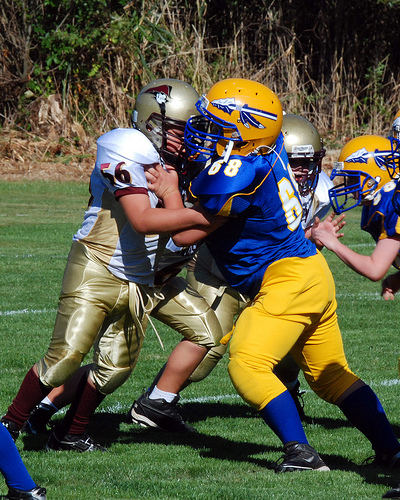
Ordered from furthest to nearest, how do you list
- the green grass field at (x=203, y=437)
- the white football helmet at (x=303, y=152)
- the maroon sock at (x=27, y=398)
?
1. the white football helmet at (x=303, y=152)
2. the maroon sock at (x=27, y=398)
3. the green grass field at (x=203, y=437)

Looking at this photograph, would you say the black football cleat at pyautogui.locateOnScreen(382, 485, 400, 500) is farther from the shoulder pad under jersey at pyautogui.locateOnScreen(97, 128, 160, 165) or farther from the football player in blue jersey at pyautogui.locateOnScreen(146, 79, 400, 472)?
the shoulder pad under jersey at pyautogui.locateOnScreen(97, 128, 160, 165)

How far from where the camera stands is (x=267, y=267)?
12.3 ft

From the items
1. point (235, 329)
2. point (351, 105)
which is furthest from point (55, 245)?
point (351, 105)

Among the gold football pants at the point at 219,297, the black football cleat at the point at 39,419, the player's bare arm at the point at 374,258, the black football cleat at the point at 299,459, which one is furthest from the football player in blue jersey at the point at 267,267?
the black football cleat at the point at 39,419

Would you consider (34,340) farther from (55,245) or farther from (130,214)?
(55,245)

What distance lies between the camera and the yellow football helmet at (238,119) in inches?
145

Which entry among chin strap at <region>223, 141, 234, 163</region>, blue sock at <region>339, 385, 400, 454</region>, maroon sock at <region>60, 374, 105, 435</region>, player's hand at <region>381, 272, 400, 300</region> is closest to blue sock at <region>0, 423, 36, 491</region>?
maroon sock at <region>60, 374, 105, 435</region>

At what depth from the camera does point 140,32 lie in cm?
1731

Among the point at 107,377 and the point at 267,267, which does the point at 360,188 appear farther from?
the point at 107,377

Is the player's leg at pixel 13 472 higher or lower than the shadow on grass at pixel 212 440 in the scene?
higher

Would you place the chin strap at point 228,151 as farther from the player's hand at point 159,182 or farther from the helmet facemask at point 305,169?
the helmet facemask at point 305,169

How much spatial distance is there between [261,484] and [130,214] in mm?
1316

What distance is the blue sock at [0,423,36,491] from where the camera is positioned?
299cm

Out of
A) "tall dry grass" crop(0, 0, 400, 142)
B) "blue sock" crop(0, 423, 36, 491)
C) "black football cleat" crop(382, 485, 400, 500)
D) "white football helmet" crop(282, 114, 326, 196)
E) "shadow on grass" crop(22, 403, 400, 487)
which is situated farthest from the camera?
"tall dry grass" crop(0, 0, 400, 142)
